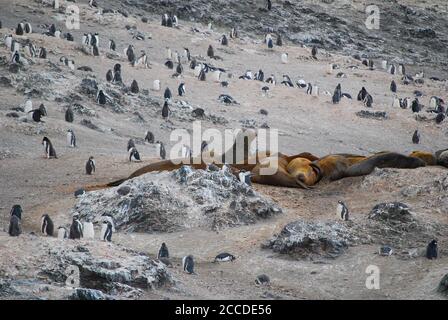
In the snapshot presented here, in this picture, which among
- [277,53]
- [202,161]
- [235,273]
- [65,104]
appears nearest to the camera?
[235,273]

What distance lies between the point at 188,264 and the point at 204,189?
7.65 ft

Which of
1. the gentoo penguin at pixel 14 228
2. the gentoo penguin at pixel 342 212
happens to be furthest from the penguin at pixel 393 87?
the gentoo penguin at pixel 14 228

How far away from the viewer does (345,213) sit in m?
12.9

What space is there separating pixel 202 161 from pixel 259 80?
13.5m

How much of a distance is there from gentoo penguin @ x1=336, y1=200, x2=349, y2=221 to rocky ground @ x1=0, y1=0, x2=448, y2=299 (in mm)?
146

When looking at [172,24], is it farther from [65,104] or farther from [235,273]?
Result: [235,273]

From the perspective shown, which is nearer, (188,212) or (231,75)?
(188,212)

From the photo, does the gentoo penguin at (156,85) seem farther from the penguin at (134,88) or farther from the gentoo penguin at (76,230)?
the gentoo penguin at (76,230)

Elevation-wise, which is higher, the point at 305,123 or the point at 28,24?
the point at 28,24

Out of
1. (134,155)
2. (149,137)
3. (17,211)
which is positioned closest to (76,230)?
(17,211)

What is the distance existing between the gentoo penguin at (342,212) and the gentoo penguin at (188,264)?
103 inches

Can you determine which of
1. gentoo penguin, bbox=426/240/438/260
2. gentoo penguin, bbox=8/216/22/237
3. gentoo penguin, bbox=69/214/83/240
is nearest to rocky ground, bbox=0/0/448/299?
gentoo penguin, bbox=426/240/438/260

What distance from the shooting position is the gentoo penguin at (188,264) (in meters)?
11.0
